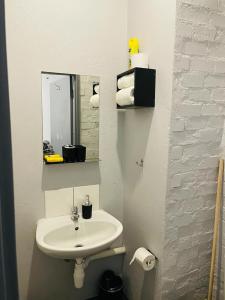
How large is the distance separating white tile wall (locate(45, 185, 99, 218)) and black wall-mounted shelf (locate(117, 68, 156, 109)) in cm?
72

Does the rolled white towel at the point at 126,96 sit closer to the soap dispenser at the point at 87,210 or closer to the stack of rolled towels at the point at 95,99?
the stack of rolled towels at the point at 95,99

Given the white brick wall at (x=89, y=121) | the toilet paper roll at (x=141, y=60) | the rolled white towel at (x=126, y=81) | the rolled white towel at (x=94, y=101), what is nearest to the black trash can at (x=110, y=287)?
the white brick wall at (x=89, y=121)

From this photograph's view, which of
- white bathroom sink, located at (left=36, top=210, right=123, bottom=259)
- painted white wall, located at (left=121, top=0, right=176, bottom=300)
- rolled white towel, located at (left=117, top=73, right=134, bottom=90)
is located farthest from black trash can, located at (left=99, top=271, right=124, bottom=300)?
rolled white towel, located at (left=117, top=73, right=134, bottom=90)

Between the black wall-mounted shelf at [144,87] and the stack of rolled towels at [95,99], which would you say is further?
the stack of rolled towels at [95,99]

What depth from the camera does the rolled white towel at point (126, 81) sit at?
55.2 inches

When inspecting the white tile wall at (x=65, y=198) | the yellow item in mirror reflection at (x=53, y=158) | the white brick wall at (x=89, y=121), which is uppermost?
the white brick wall at (x=89, y=121)

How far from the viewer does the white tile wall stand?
5.28 feet

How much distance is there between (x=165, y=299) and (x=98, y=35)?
1748 millimetres

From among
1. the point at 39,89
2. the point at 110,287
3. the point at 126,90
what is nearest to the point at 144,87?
the point at 126,90

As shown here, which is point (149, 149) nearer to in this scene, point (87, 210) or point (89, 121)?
point (89, 121)

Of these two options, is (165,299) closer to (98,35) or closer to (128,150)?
(128,150)

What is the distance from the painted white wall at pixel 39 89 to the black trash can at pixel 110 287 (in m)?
0.14

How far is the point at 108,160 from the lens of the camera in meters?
1.75

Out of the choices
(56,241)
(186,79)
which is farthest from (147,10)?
(56,241)
